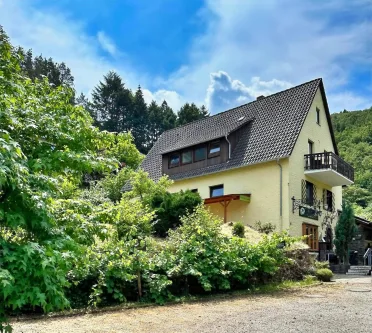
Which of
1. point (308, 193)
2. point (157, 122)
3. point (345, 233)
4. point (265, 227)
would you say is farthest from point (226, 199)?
point (157, 122)

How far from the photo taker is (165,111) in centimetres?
5038

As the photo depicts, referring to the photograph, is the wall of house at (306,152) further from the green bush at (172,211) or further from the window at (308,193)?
the green bush at (172,211)

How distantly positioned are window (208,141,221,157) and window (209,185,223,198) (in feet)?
6.00

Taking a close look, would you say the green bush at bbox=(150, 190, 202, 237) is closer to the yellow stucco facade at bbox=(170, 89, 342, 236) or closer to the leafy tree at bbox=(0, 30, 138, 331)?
the yellow stucco facade at bbox=(170, 89, 342, 236)

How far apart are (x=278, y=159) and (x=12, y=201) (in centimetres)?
1523

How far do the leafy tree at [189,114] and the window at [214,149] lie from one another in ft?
76.7

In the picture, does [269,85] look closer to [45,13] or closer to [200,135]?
[200,135]

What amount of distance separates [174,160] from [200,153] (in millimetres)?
2197

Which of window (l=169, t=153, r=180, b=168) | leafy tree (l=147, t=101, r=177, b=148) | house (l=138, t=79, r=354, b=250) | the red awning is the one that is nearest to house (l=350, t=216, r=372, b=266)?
house (l=138, t=79, r=354, b=250)

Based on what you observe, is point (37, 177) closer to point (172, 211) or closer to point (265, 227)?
point (172, 211)

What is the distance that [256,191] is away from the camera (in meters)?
18.5

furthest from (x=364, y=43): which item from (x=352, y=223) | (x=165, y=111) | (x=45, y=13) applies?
(x=165, y=111)

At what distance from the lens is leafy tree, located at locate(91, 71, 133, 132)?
47719 mm

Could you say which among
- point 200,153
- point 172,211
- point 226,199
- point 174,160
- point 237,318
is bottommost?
point 237,318
